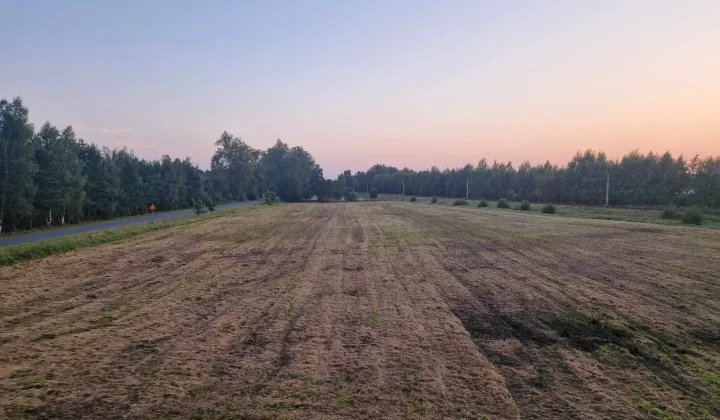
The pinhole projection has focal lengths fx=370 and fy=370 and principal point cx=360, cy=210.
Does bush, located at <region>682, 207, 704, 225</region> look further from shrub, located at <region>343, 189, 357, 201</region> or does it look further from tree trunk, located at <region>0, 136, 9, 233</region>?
shrub, located at <region>343, 189, 357, 201</region>

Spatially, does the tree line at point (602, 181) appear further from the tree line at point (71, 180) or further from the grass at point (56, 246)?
the grass at point (56, 246)

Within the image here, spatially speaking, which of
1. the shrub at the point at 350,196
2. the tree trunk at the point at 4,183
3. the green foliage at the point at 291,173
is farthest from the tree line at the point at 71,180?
the shrub at the point at 350,196

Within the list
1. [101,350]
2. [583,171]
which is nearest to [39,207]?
[101,350]

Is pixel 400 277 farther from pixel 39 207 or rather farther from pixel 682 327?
pixel 39 207

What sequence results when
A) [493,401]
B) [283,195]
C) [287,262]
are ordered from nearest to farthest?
[493,401]
[287,262]
[283,195]

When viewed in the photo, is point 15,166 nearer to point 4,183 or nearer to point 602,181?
point 4,183

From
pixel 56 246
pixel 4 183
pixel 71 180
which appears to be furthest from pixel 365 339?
pixel 71 180
